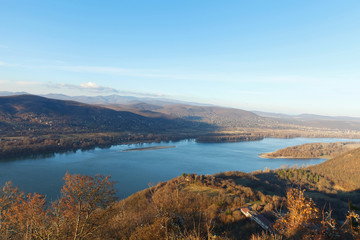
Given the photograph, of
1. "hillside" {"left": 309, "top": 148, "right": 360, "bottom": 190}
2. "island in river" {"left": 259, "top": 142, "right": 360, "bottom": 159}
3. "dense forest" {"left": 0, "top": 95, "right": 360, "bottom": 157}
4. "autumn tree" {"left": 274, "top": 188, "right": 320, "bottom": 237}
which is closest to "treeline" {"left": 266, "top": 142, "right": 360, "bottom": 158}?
"island in river" {"left": 259, "top": 142, "right": 360, "bottom": 159}

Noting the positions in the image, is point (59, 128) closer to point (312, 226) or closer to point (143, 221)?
point (143, 221)

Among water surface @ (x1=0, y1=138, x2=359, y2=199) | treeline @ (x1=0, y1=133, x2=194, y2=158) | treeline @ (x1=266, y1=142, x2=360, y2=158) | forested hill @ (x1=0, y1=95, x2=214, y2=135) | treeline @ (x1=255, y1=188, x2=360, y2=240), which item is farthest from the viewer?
forested hill @ (x1=0, y1=95, x2=214, y2=135)

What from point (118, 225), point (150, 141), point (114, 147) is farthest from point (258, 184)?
point (150, 141)

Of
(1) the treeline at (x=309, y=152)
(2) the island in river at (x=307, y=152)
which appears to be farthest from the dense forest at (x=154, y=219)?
(1) the treeline at (x=309, y=152)

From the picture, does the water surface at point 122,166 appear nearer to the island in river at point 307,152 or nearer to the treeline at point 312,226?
the island in river at point 307,152

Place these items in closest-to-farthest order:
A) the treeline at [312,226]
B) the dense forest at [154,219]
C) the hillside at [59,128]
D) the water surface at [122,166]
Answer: the treeline at [312,226] < the dense forest at [154,219] < the water surface at [122,166] < the hillside at [59,128]

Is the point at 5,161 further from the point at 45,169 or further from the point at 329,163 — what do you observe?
the point at 329,163

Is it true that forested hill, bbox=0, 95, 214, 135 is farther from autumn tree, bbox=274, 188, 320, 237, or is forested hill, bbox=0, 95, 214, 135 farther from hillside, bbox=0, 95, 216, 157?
autumn tree, bbox=274, 188, 320, 237

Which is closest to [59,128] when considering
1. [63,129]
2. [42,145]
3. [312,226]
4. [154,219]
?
[63,129]
